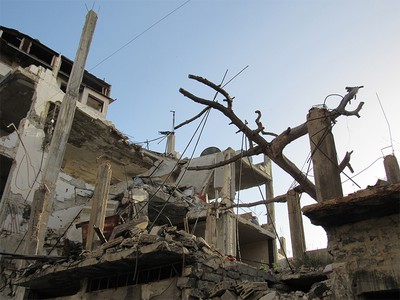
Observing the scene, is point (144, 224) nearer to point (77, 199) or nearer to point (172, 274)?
point (172, 274)

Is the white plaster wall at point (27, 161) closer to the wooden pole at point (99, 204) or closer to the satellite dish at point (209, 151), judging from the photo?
the wooden pole at point (99, 204)

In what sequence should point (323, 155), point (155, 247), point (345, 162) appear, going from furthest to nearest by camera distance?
1. point (345, 162)
2. point (323, 155)
3. point (155, 247)

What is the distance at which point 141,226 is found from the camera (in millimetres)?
8875

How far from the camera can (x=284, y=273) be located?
9.34m

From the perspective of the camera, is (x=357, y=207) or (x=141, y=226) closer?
(x=357, y=207)

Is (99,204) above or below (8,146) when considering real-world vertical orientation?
below

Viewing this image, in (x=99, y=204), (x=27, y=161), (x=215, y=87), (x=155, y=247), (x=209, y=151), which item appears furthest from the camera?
(x=209, y=151)

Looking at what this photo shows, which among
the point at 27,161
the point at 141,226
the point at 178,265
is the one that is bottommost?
the point at 178,265

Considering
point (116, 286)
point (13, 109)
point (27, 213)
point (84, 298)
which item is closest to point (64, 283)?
point (84, 298)

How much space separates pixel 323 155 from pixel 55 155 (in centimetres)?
810

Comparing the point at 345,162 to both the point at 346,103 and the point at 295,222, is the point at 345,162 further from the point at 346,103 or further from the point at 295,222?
the point at 295,222

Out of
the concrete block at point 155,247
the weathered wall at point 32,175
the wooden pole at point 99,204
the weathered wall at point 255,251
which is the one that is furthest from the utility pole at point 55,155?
the weathered wall at point 255,251

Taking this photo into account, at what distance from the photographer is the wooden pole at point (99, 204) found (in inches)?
385

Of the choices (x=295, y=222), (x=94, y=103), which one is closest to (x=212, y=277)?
(x=295, y=222)
